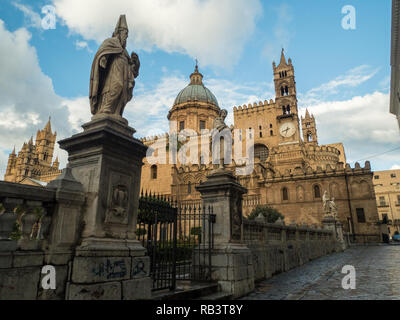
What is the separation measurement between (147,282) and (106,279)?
784 millimetres

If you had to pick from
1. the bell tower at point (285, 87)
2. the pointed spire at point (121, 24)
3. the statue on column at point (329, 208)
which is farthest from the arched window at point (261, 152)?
the pointed spire at point (121, 24)

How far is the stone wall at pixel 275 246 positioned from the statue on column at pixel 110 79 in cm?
512

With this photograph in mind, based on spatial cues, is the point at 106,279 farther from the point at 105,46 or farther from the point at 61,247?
the point at 105,46

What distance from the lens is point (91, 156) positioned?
4.35 meters

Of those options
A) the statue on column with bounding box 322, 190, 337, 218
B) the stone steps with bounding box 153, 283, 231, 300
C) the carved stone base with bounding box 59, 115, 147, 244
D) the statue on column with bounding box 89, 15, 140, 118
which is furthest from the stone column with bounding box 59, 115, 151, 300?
the statue on column with bounding box 322, 190, 337, 218

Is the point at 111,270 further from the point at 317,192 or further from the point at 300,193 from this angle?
the point at 317,192

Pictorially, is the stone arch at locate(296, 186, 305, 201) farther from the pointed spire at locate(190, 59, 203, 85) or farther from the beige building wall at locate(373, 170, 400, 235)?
the pointed spire at locate(190, 59, 203, 85)

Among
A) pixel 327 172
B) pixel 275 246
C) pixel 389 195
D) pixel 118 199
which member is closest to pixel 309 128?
pixel 389 195

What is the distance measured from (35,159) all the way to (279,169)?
243 ft

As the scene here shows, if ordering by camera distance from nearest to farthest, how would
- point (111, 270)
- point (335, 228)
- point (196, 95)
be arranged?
point (111, 270) < point (335, 228) < point (196, 95)

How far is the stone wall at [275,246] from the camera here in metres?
8.56

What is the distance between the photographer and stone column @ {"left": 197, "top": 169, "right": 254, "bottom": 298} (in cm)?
659

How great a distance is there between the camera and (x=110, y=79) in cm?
486
